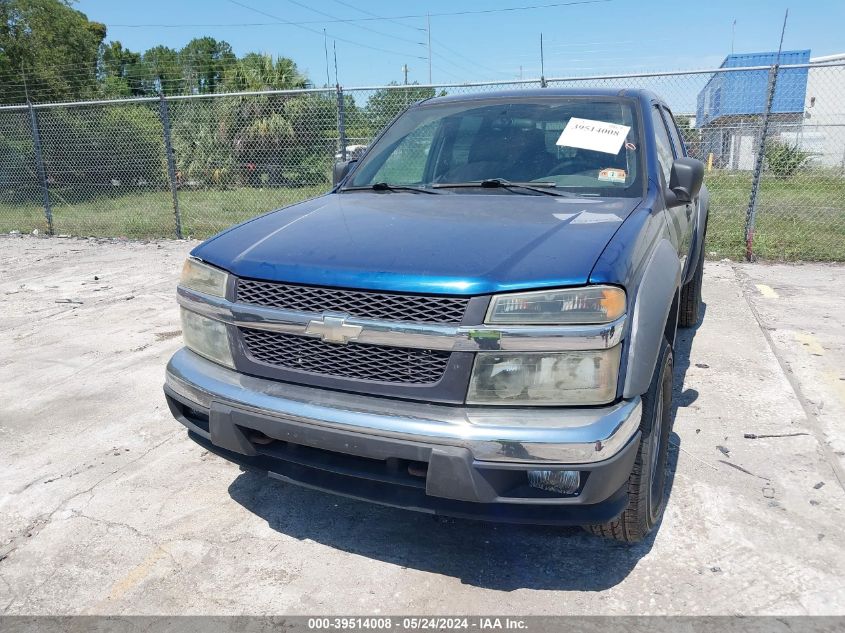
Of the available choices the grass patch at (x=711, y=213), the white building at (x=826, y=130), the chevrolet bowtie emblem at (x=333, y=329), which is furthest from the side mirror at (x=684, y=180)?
the grass patch at (x=711, y=213)

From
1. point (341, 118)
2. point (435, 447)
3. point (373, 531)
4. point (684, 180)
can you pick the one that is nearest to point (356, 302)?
point (435, 447)

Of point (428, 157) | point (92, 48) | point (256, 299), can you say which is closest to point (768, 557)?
point (256, 299)

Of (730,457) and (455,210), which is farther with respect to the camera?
(730,457)

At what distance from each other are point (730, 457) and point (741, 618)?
4.03ft

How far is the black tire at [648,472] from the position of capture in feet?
7.52

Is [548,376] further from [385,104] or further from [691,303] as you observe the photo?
[385,104]

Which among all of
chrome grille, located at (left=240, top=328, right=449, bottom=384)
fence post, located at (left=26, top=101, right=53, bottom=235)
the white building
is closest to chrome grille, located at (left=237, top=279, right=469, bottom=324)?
chrome grille, located at (left=240, top=328, right=449, bottom=384)

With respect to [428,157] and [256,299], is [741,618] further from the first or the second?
[428,157]

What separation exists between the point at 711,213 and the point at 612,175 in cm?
835

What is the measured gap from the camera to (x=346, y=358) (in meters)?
2.20

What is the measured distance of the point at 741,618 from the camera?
2158 millimetres

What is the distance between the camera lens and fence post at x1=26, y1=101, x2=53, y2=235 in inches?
405

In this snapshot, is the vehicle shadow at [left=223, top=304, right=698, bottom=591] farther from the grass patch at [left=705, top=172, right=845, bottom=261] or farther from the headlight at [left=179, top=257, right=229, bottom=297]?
the grass patch at [left=705, top=172, right=845, bottom=261]

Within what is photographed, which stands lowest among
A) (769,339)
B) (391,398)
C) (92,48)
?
(769,339)
